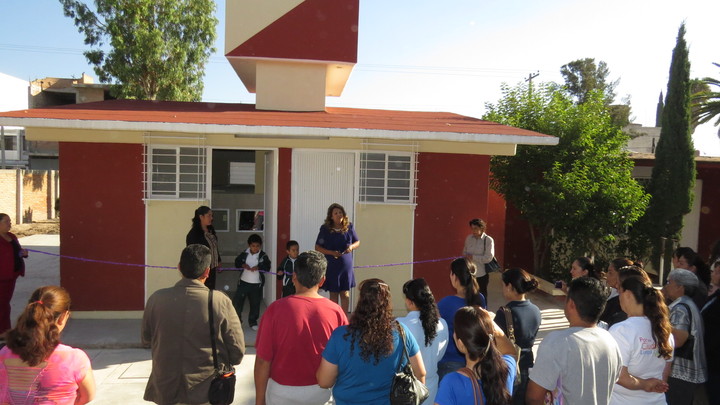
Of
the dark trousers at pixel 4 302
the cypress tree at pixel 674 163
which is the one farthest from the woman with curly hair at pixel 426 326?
the cypress tree at pixel 674 163

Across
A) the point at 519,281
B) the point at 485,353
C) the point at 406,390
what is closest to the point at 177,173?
the point at 519,281

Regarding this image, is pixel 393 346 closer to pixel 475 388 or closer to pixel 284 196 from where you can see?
pixel 475 388

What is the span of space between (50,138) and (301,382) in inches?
232

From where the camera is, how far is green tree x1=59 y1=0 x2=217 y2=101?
20.2 m

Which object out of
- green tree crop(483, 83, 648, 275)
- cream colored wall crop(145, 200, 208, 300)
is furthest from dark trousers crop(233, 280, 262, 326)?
green tree crop(483, 83, 648, 275)

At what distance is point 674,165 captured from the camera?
13.0m

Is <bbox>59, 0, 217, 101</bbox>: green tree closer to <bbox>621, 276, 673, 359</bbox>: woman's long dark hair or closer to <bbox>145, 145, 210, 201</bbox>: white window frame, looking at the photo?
<bbox>145, 145, 210, 201</bbox>: white window frame

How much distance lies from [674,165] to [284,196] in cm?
1011

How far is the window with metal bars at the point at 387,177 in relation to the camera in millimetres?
8094

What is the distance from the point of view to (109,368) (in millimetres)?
5930

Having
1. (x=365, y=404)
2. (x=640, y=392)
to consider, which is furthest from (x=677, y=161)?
(x=365, y=404)

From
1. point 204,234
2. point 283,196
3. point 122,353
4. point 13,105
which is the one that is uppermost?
point 13,105

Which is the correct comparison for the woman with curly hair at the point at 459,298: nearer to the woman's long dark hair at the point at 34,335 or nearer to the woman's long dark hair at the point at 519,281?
the woman's long dark hair at the point at 519,281

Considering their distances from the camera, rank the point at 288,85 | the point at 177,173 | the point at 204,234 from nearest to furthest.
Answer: the point at 204,234, the point at 177,173, the point at 288,85
